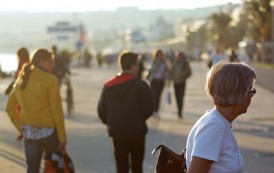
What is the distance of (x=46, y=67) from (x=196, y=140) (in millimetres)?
3516

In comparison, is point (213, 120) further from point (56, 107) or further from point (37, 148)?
point (37, 148)

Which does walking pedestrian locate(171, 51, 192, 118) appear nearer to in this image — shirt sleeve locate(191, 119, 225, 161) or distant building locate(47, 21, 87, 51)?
shirt sleeve locate(191, 119, 225, 161)

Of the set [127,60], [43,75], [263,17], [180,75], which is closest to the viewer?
[43,75]

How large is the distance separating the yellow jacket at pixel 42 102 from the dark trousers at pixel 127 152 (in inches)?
22.9

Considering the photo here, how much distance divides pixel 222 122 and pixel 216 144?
0.11 meters

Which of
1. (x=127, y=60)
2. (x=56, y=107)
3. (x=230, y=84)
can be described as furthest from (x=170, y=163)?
(x=127, y=60)

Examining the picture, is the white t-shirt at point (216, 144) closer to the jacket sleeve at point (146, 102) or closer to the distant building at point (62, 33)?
the jacket sleeve at point (146, 102)

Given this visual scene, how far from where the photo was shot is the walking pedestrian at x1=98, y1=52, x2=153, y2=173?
7.09 metres

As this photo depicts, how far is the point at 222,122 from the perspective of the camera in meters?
3.59

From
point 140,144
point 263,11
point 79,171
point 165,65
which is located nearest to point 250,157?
point 79,171

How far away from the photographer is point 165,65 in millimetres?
17734

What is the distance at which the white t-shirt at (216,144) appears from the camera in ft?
11.6

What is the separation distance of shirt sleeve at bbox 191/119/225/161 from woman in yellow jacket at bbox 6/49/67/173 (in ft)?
11.1

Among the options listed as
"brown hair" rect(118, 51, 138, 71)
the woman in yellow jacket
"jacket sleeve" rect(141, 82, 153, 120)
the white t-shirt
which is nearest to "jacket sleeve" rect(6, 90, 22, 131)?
the woman in yellow jacket
